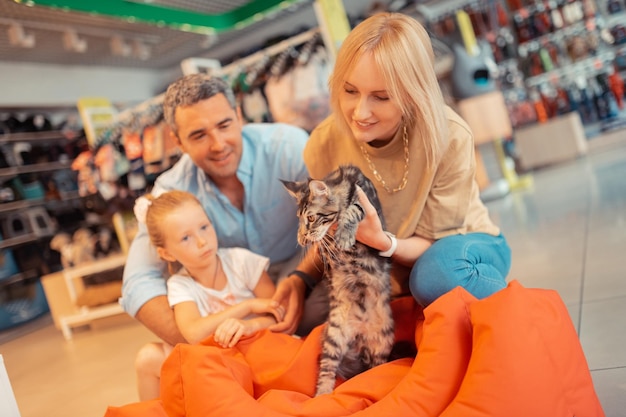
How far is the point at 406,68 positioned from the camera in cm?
156

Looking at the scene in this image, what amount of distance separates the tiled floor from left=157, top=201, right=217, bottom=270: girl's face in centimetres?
96

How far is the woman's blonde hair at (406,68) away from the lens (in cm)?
155

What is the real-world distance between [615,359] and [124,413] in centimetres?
143

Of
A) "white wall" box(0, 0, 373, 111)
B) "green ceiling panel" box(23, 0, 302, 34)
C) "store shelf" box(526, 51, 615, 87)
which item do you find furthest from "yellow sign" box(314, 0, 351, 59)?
"white wall" box(0, 0, 373, 111)

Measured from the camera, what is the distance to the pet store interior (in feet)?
9.68

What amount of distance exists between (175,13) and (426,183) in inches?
283

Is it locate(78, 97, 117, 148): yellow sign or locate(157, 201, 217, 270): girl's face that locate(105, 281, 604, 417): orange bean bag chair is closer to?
locate(157, 201, 217, 270): girl's face

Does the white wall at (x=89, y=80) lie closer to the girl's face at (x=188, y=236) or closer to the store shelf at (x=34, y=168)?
the store shelf at (x=34, y=168)

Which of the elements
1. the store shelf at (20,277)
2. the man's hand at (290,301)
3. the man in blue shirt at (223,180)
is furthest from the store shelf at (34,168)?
the man's hand at (290,301)

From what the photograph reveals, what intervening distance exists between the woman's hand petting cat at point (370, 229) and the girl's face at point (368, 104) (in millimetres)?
232

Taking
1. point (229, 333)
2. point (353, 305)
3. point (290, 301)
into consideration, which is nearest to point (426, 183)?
point (353, 305)

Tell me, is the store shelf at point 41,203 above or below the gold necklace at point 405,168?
above

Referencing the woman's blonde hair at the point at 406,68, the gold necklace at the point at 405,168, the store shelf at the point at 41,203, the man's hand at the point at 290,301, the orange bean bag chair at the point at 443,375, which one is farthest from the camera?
the store shelf at the point at 41,203

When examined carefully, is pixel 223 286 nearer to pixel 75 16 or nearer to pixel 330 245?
pixel 330 245
